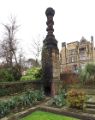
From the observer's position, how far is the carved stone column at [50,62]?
42.1 ft

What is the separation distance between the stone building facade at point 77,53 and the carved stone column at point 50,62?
2626 cm

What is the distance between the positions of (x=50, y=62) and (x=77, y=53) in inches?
1167

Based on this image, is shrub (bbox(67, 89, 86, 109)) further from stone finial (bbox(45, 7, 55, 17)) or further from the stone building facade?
the stone building facade

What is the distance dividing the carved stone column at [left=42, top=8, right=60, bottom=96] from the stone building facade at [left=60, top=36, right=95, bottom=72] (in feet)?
86.1

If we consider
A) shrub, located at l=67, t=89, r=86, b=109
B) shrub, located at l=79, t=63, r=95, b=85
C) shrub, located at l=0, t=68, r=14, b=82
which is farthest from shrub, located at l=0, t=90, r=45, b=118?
shrub, located at l=79, t=63, r=95, b=85

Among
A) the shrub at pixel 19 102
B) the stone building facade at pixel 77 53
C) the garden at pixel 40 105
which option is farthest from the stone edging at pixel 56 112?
the stone building facade at pixel 77 53

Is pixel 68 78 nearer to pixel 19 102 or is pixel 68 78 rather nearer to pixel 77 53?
pixel 19 102

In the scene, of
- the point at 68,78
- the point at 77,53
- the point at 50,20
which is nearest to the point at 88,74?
the point at 68,78

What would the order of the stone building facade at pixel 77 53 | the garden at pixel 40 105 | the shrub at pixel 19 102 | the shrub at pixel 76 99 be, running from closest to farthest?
the shrub at pixel 19 102
the garden at pixel 40 105
the shrub at pixel 76 99
the stone building facade at pixel 77 53

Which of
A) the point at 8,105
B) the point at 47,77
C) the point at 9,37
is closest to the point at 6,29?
the point at 9,37

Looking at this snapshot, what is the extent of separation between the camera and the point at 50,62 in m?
12.8

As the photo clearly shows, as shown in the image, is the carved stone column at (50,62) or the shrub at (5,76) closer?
the carved stone column at (50,62)

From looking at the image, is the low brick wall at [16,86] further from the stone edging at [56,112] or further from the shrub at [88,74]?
the shrub at [88,74]

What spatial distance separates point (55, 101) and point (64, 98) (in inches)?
48.7
